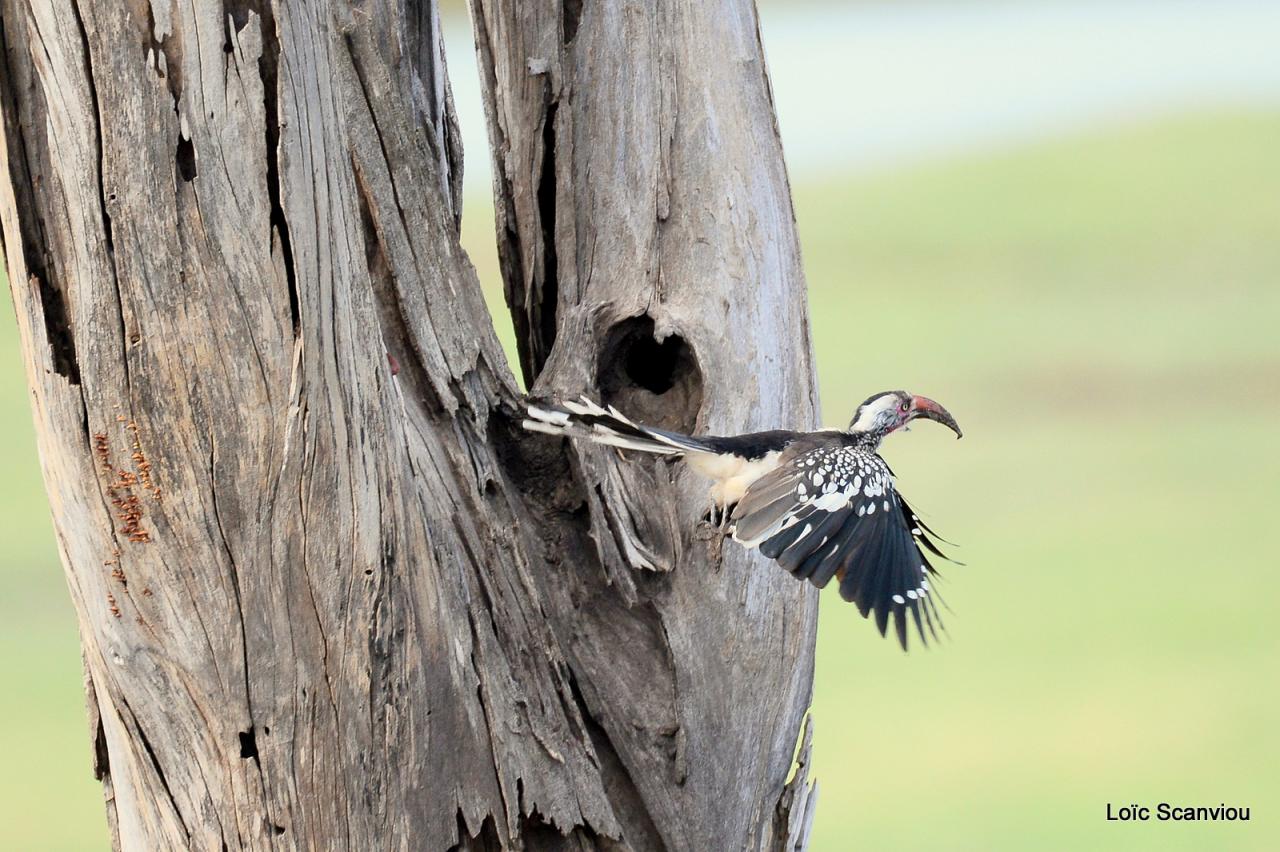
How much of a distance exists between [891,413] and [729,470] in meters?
0.62

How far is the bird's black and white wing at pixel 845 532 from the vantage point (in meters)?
2.25

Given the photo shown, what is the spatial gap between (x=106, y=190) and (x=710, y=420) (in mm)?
1265

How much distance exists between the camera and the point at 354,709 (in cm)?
197

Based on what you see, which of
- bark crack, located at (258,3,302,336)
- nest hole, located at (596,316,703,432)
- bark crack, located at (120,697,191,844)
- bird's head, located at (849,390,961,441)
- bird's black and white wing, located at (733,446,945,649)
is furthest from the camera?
bird's head, located at (849,390,961,441)

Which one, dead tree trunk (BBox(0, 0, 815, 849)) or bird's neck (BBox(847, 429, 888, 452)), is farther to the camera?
bird's neck (BBox(847, 429, 888, 452))

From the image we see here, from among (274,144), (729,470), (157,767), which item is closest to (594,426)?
(729,470)

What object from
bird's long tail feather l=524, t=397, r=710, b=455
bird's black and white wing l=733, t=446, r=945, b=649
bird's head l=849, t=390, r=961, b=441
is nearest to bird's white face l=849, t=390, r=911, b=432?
bird's head l=849, t=390, r=961, b=441

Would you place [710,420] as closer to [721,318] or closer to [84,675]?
[721,318]

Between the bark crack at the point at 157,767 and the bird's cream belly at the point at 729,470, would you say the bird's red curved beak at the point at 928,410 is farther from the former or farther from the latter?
the bark crack at the point at 157,767

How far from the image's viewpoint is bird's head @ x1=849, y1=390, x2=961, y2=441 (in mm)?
2966

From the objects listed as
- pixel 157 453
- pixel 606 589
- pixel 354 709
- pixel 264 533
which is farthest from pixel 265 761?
pixel 606 589

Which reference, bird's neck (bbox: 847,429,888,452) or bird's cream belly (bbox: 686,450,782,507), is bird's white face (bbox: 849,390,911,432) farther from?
bird's cream belly (bbox: 686,450,782,507)

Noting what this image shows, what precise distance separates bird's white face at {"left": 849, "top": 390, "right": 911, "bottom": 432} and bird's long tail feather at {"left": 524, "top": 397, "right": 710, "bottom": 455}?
2.25ft

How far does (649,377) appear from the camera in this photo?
2.83m
